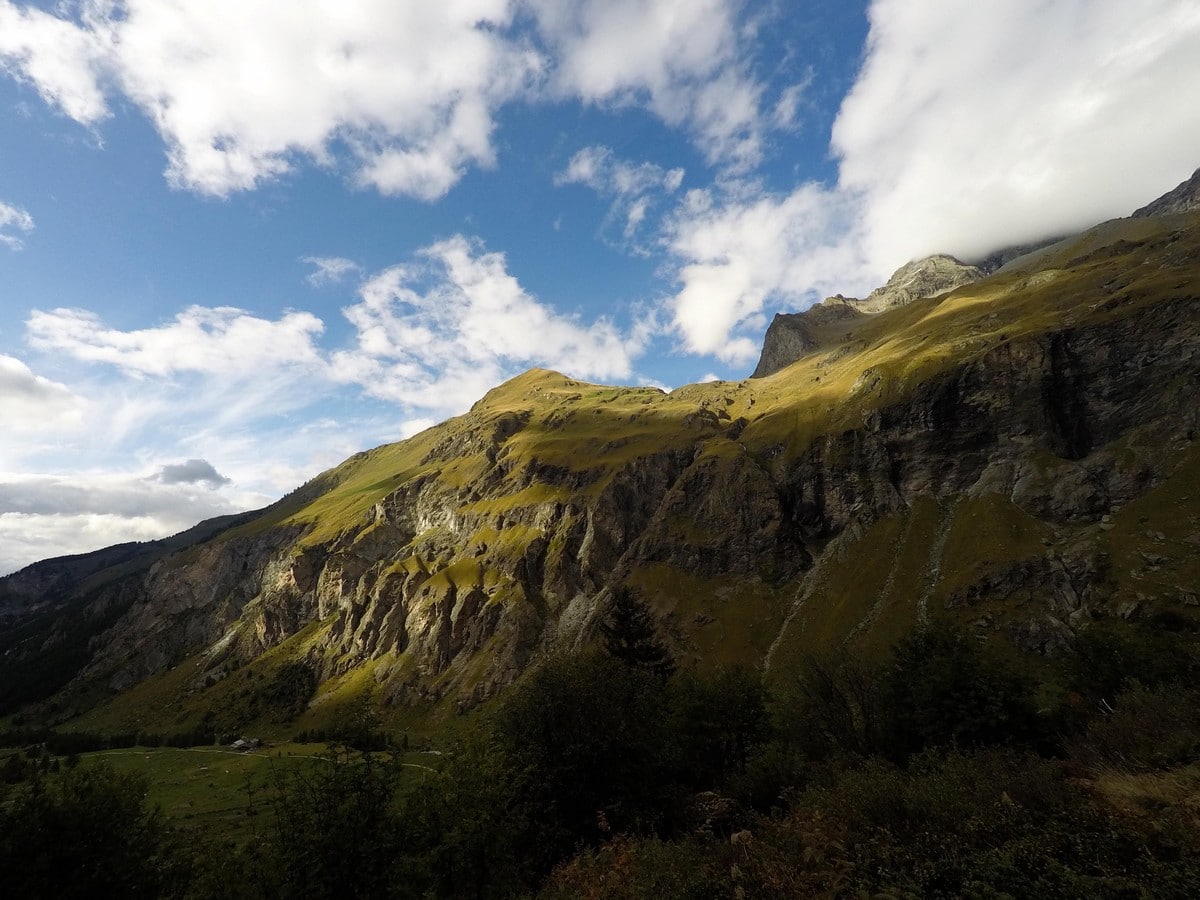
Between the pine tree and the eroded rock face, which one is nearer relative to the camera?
the pine tree

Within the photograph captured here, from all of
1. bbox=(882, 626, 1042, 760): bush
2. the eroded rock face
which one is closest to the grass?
the eroded rock face

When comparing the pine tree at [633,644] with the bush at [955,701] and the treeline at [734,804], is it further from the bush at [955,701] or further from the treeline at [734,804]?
the bush at [955,701]

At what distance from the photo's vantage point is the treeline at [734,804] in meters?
15.7

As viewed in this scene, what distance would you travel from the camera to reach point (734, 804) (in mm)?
32344

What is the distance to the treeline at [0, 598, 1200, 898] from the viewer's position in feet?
51.5

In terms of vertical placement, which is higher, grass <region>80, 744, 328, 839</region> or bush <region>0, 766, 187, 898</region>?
bush <region>0, 766, 187, 898</region>

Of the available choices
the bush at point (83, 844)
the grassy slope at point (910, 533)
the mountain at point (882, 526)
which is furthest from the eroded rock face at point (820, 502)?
the bush at point (83, 844)

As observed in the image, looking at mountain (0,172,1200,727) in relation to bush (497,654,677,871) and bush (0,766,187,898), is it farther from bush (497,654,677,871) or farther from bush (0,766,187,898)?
bush (0,766,187,898)

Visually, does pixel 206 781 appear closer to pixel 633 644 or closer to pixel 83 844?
pixel 633 644

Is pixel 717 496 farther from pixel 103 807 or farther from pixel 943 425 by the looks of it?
pixel 103 807

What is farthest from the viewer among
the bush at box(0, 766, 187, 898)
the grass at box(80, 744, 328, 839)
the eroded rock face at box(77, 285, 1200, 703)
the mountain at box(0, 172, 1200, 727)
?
the eroded rock face at box(77, 285, 1200, 703)

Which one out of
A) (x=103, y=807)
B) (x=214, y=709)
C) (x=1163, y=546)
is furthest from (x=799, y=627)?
(x=214, y=709)

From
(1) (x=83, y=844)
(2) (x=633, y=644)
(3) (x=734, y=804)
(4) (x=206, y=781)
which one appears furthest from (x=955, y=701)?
(4) (x=206, y=781)

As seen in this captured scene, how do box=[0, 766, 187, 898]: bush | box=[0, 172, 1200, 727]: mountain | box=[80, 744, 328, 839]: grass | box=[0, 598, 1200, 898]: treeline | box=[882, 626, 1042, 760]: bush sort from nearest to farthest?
box=[0, 598, 1200, 898]: treeline, box=[0, 766, 187, 898]: bush, box=[882, 626, 1042, 760]: bush, box=[80, 744, 328, 839]: grass, box=[0, 172, 1200, 727]: mountain
